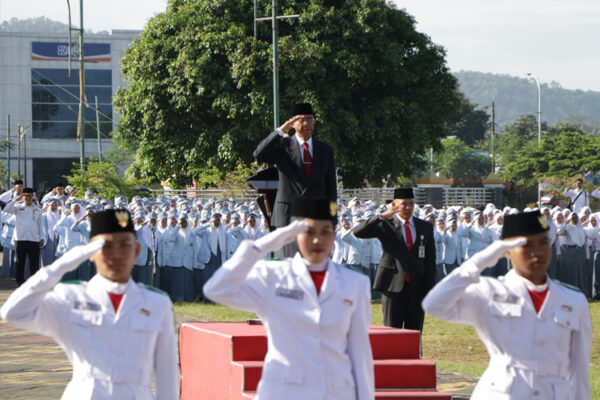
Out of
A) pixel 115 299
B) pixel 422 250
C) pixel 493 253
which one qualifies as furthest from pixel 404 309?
pixel 115 299

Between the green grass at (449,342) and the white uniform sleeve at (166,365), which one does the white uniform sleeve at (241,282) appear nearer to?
the white uniform sleeve at (166,365)

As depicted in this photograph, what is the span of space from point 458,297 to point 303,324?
80 cm

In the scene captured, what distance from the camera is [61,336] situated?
17.1 feet

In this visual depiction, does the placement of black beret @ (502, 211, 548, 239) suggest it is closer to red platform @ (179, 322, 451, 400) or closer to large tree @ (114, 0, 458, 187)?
red platform @ (179, 322, 451, 400)

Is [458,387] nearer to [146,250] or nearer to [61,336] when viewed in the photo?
[61,336]

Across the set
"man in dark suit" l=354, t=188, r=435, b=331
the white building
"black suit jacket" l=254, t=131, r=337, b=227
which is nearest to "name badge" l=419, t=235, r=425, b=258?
"man in dark suit" l=354, t=188, r=435, b=331

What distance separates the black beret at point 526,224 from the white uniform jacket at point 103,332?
1814mm

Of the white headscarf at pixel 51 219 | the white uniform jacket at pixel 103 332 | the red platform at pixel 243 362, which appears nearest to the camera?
the white uniform jacket at pixel 103 332

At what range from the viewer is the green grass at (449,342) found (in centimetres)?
1288

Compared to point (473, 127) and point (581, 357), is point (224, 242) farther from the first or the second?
point (473, 127)

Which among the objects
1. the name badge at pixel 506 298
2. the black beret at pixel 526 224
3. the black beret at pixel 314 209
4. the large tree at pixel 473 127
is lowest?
the name badge at pixel 506 298

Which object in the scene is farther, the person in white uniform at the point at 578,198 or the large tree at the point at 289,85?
the large tree at the point at 289,85

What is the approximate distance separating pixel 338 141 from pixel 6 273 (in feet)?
44.6

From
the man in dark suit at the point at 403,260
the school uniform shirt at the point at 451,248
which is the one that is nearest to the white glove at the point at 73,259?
the man in dark suit at the point at 403,260
